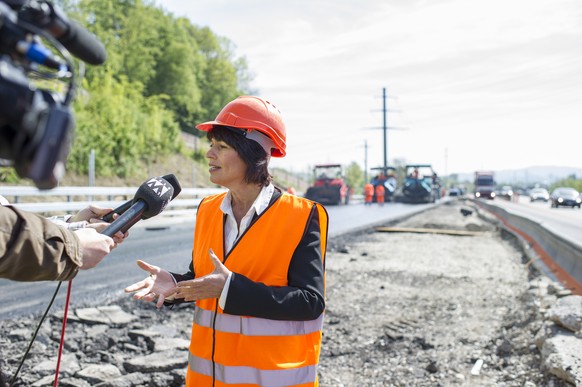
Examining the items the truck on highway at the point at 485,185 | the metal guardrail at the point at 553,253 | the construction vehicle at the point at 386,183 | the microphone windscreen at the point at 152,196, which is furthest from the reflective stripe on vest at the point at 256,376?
the truck on highway at the point at 485,185

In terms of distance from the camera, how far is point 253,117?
2.71 m

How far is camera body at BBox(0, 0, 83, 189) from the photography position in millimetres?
1090

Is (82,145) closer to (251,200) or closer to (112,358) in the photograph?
(112,358)

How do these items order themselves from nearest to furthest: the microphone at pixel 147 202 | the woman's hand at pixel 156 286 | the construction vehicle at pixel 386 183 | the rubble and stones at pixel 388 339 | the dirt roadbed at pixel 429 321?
the microphone at pixel 147 202, the woman's hand at pixel 156 286, the rubble and stones at pixel 388 339, the dirt roadbed at pixel 429 321, the construction vehicle at pixel 386 183

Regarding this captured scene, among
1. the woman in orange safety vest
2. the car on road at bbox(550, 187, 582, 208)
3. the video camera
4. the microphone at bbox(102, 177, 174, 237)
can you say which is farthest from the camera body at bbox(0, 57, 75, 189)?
the car on road at bbox(550, 187, 582, 208)

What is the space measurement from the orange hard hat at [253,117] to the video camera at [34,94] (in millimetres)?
1402

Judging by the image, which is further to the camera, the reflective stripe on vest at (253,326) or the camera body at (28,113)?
the reflective stripe on vest at (253,326)

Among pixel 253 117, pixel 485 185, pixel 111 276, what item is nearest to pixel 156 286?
pixel 253 117

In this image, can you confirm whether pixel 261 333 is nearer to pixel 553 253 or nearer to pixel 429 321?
pixel 429 321

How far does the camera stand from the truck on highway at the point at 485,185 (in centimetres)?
5878

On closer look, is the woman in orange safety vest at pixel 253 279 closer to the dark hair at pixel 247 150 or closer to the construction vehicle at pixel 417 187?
the dark hair at pixel 247 150

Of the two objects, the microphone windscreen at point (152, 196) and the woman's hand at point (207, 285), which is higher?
the microphone windscreen at point (152, 196)

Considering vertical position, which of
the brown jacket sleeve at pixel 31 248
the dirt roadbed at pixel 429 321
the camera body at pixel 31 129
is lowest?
the dirt roadbed at pixel 429 321

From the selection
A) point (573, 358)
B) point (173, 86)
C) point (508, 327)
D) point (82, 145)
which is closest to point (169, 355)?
point (573, 358)
